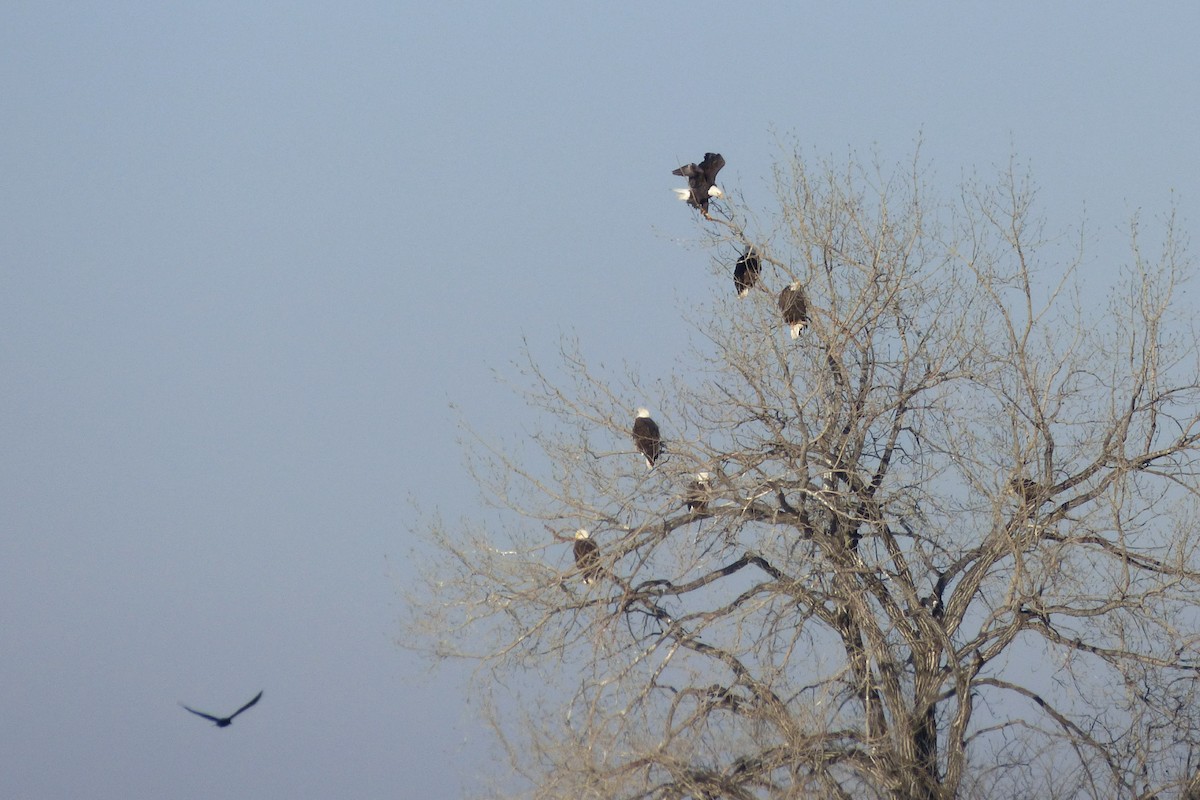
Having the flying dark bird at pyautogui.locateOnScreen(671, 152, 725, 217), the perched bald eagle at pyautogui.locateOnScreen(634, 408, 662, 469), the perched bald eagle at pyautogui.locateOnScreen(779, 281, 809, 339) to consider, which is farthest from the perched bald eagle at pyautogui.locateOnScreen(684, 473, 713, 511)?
the flying dark bird at pyautogui.locateOnScreen(671, 152, 725, 217)

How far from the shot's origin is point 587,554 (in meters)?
11.0

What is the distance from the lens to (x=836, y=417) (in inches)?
436

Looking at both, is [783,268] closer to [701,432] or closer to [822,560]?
[701,432]

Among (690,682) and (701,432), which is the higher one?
(701,432)

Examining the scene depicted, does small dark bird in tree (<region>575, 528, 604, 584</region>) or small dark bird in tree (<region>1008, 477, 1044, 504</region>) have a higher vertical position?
small dark bird in tree (<region>1008, 477, 1044, 504</region>)

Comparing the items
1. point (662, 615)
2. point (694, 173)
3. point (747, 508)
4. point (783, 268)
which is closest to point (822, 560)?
point (747, 508)

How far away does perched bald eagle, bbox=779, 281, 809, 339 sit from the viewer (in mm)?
10859

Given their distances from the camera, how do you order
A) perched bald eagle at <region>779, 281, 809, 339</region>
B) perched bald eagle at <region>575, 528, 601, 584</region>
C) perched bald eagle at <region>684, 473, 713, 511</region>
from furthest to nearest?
perched bald eagle at <region>575, 528, 601, 584</region>, perched bald eagle at <region>779, 281, 809, 339</region>, perched bald eagle at <region>684, 473, 713, 511</region>

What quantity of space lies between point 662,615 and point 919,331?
119 inches

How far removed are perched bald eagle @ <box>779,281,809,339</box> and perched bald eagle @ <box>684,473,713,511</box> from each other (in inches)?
51.1

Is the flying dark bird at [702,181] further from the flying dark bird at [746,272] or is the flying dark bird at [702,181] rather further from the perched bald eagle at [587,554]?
the perched bald eagle at [587,554]

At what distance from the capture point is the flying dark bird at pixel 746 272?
35.7 ft

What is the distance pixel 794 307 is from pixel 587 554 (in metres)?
2.44

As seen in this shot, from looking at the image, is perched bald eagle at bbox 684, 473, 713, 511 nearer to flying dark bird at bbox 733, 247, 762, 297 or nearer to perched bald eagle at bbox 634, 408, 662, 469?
perched bald eagle at bbox 634, 408, 662, 469
